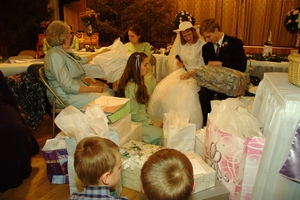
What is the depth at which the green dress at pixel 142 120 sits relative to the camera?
221cm

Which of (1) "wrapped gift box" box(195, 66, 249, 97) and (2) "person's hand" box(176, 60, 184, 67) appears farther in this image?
(2) "person's hand" box(176, 60, 184, 67)

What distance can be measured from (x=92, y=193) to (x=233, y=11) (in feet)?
17.4

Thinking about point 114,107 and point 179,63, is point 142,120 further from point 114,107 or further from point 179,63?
point 179,63

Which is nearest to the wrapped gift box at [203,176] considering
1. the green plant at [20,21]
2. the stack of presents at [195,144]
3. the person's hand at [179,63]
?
the stack of presents at [195,144]

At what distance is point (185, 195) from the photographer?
942 mm

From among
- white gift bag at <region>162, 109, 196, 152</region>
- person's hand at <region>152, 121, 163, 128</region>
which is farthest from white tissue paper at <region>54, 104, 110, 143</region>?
person's hand at <region>152, 121, 163, 128</region>

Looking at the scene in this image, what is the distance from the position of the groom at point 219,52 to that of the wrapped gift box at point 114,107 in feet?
3.24

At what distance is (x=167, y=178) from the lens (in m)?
Result: 0.93

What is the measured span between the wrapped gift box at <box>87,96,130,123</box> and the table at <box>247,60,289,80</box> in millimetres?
1670

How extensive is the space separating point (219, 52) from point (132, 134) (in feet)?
4.14

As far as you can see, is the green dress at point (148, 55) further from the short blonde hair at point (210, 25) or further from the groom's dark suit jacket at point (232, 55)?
the short blonde hair at point (210, 25)

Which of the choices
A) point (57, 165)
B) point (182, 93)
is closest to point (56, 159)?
point (57, 165)

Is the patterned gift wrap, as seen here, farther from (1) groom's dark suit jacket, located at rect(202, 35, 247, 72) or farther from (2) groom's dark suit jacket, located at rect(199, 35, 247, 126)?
(1) groom's dark suit jacket, located at rect(202, 35, 247, 72)

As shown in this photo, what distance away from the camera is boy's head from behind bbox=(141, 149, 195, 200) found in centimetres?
92
